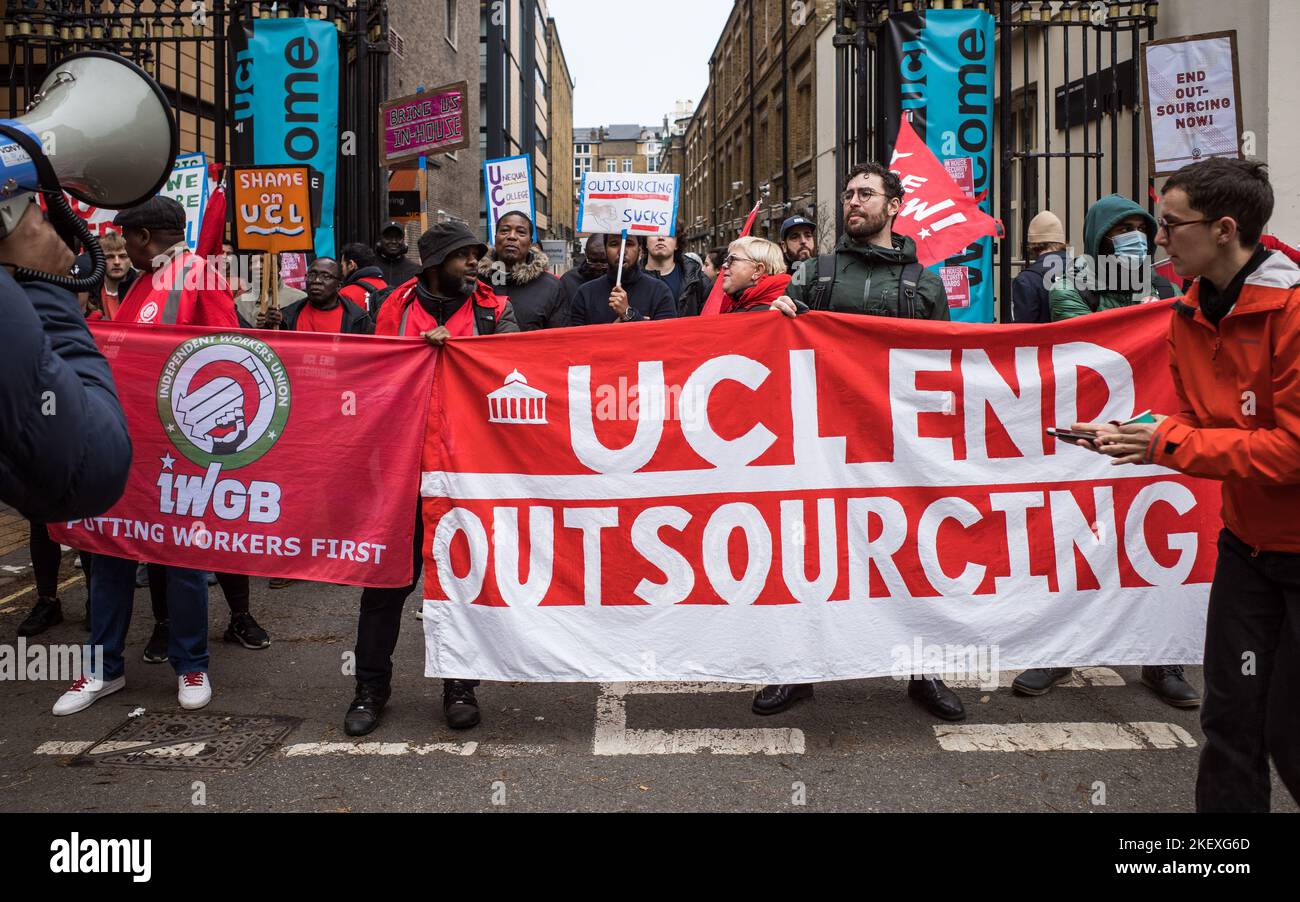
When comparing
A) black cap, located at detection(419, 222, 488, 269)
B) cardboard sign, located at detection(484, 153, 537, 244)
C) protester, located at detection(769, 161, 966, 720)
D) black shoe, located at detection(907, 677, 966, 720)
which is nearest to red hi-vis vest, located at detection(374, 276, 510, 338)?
black cap, located at detection(419, 222, 488, 269)

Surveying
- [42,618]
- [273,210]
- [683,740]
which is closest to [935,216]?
[683,740]

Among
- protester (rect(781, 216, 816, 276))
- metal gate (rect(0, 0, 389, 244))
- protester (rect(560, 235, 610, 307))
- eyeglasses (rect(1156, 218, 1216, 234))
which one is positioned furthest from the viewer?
metal gate (rect(0, 0, 389, 244))

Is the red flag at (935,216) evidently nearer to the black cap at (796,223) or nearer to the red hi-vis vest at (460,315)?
the red hi-vis vest at (460,315)

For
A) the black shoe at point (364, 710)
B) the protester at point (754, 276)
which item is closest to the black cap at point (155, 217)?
the black shoe at point (364, 710)

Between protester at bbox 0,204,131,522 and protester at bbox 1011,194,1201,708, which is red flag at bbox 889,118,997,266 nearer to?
protester at bbox 1011,194,1201,708

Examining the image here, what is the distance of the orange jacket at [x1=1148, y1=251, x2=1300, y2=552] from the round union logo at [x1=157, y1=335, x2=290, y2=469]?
348 centimetres

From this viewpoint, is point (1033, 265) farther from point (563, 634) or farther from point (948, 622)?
point (563, 634)

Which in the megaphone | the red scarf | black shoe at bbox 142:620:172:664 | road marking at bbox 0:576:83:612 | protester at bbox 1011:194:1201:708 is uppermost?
protester at bbox 1011:194:1201:708

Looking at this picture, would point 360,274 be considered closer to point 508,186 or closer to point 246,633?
point 508,186

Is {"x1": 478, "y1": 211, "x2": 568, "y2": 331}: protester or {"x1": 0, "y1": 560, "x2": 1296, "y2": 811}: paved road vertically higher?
{"x1": 478, "y1": 211, "x2": 568, "y2": 331}: protester

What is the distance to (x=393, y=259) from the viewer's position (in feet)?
34.5

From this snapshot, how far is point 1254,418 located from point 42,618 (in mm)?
5956

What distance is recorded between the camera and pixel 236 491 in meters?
4.60

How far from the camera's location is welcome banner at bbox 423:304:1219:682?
14.2 feet
